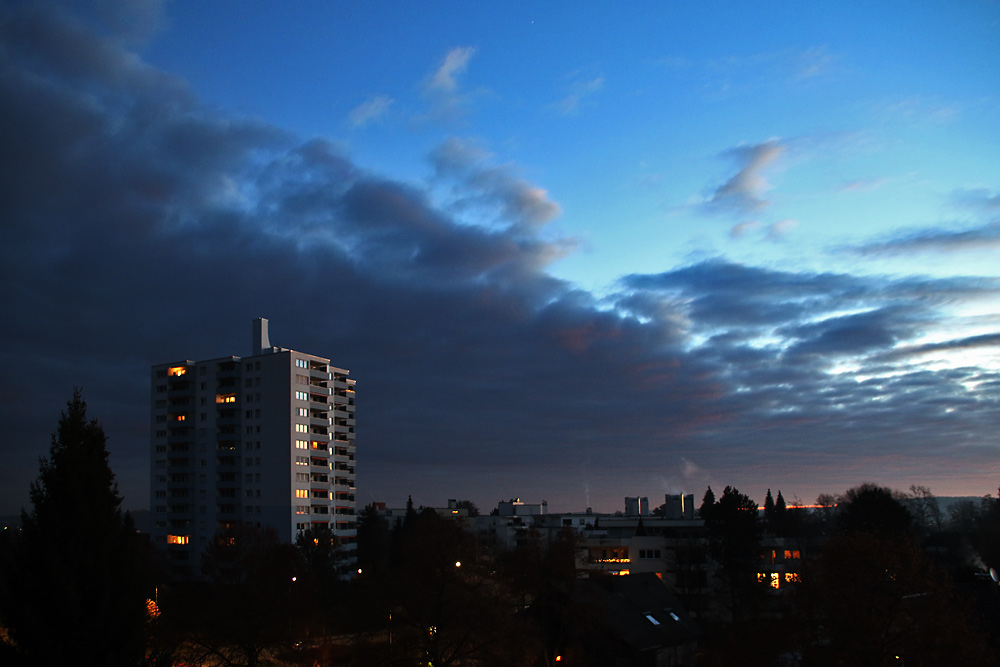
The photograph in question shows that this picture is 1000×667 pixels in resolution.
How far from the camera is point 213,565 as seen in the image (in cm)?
5103

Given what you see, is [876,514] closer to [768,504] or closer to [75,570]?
[75,570]

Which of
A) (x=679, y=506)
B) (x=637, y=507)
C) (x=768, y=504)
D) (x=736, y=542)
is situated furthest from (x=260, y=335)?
(x=768, y=504)

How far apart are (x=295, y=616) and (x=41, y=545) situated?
23830 mm

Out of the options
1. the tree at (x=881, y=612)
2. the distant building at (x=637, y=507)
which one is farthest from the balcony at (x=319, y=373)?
the distant building at (x=637, y=507)

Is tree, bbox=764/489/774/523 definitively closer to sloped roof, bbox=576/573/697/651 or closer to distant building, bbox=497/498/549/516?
distant building, bbox=497/498/549/516

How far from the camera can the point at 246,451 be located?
109 m

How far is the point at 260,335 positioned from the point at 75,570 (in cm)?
9732

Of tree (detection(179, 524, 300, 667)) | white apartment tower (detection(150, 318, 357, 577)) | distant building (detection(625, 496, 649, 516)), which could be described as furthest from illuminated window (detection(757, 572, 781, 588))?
distant building (detection(625, 496, 649, 516))

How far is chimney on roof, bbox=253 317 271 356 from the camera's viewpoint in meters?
117

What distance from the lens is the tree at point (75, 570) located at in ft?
75.5

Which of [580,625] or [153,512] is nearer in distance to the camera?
[580,625]

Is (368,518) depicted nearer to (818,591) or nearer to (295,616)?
(295,616)

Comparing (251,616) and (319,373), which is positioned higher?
(319,373)

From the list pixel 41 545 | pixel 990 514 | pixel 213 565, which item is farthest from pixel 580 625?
pixel 990 514
